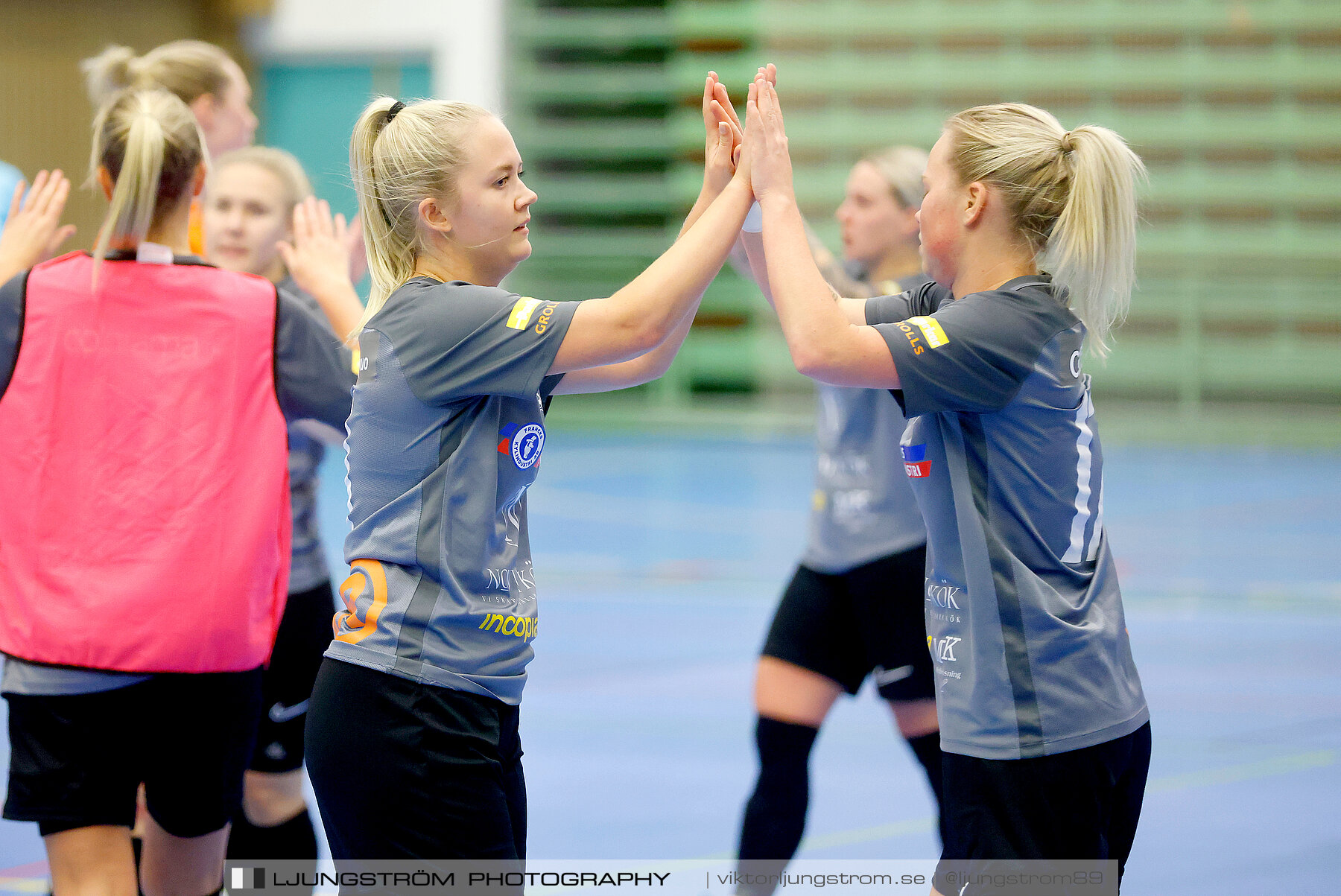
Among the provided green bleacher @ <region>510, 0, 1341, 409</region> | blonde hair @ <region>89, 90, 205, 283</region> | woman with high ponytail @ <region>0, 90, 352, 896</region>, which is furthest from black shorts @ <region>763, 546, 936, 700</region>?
green bleacher @ <region>510, 0, 1341, 409</region>

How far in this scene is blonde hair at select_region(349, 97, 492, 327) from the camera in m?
2.00

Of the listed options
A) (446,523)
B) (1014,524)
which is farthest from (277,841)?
(1014,524)

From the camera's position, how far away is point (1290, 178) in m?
12.4

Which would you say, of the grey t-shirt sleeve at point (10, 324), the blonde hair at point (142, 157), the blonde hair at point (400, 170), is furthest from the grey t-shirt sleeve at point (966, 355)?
the grey t-shirt sleeve at point (10, 324)

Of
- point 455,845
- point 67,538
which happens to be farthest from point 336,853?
point 67,538

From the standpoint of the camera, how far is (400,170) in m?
2.01

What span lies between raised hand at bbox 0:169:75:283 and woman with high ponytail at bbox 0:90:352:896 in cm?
22

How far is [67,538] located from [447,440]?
0.75 metres

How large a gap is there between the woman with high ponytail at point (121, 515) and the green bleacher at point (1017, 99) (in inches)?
414

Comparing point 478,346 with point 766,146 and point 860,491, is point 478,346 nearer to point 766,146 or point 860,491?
point 766,146

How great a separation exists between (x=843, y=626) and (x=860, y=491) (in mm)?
310

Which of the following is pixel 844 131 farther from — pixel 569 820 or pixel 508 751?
pixel 508 751

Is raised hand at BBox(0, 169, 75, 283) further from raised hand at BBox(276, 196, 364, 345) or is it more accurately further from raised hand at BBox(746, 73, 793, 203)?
raised hand at BBox(746, 73, 793, 203)

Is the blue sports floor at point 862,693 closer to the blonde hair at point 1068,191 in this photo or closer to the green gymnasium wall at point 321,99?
the blonde hair at point 1068,191
